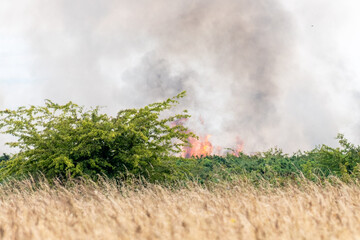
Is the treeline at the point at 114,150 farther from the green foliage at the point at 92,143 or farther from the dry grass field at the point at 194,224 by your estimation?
the dry grass field at the point at 194,224

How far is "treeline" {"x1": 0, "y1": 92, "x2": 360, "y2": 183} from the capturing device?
1138 centimetres

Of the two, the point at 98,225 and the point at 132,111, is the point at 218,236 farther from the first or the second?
the point at 132,111

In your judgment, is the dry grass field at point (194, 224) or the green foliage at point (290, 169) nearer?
the dry grass field at point (194, 224)

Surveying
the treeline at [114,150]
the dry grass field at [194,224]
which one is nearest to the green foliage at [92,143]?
the treeline at [114,150]

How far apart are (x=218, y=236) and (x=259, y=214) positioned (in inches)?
44.8

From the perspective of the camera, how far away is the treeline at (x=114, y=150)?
11.4 meters

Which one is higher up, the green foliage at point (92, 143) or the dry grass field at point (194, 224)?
the green foliage at point (92, 143)

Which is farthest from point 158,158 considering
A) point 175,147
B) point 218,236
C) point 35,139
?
point 218,236

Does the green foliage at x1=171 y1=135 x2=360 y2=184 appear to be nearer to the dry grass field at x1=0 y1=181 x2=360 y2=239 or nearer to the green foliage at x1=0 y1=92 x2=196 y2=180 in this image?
the green foliage at x1=0 y1=92 x2=196 y2=180

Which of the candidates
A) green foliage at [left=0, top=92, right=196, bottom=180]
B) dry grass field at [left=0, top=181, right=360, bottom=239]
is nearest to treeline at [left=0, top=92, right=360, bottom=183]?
green foliage at [left=0, top=92, right=196, bottom=180]

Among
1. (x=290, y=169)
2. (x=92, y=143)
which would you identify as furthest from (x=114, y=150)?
(x=290, y=169)

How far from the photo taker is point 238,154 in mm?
17328

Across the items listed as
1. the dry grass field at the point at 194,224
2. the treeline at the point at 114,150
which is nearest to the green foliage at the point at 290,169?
the treeline at the point at 114,150

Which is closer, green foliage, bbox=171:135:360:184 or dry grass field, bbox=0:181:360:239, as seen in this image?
dry grass field, bbox=0:181:360:239
